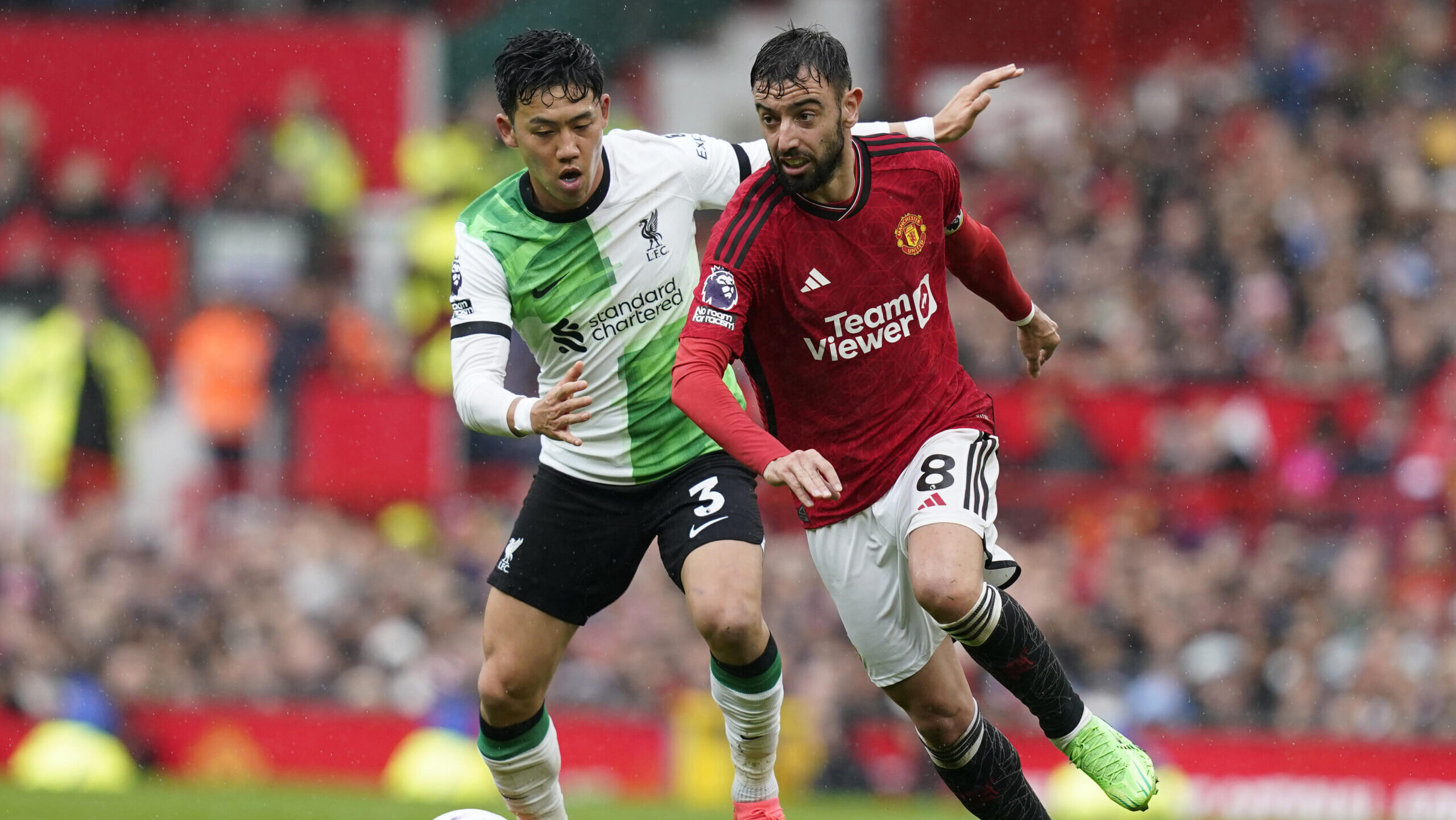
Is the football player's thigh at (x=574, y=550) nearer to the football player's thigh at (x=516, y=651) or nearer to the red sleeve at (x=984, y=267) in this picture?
the football player's thigh at (x=516, y=651)

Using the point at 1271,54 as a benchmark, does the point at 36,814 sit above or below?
below

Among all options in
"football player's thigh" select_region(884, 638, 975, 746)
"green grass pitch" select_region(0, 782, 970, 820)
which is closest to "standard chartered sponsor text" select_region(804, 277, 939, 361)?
"football player's thigh" select_region(884, 638, 975, 746)

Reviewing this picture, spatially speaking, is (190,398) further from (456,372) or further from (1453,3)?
(1453,3)

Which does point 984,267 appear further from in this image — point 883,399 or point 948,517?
point 948,517

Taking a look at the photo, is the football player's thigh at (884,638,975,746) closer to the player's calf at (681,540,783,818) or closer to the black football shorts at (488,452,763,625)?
A: the player's calf at (681,540,783,818)

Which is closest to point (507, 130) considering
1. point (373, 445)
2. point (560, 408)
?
point (560, 408)

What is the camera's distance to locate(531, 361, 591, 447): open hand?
6105 mm

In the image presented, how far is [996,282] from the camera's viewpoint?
7172 millimetres

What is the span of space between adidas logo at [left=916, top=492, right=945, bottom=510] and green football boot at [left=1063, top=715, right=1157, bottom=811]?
957 mm

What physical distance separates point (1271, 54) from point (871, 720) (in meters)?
9.82

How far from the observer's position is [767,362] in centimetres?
672

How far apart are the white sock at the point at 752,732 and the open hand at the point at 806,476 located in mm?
1384

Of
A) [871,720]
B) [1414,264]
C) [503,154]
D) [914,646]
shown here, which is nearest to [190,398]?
[503,154]

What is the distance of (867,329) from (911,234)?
0.37m
